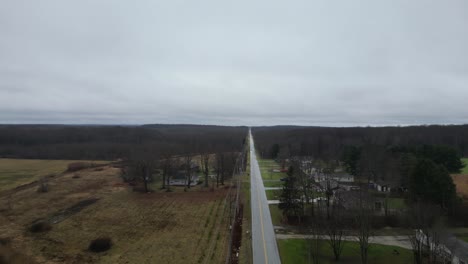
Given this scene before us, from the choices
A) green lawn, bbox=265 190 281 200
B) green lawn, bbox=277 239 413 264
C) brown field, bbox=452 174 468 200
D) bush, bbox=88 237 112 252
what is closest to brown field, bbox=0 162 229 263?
bush, bbox=88 237 112 252

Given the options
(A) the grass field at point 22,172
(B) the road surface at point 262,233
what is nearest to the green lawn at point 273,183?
(B) the road surface at point 262,233

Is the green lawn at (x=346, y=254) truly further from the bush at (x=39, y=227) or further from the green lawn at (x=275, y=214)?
the bush at (x=39, y=227)

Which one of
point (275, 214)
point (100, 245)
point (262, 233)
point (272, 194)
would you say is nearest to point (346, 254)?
point (262, 233)

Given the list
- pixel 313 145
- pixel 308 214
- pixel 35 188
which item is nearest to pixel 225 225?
pixel 308 214

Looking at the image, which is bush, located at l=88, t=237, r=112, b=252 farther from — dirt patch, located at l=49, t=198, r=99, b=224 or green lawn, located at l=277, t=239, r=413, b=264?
green lawn, located at l=277, t=239, r=413, b=264

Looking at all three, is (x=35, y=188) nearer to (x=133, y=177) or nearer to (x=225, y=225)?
(x=133, y=177)

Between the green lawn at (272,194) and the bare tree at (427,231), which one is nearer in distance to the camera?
the bare tree at (427,231)

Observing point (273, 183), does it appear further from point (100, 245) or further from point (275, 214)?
point (100, 245)
